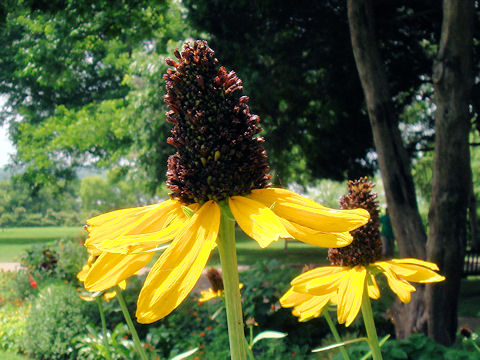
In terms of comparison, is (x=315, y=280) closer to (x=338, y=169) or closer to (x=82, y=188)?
(x=338, y=169)

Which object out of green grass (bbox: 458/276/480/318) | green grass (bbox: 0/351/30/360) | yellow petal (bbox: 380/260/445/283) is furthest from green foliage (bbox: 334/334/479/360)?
green grass (bbox: 0/351/30/360)

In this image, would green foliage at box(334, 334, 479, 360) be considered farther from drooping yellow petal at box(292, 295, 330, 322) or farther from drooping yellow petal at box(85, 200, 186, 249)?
drooping yellow petal at box(85, 200, 186, 249)

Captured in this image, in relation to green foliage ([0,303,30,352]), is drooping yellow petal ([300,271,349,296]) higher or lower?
higher

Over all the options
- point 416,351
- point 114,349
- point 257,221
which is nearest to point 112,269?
point 257,221

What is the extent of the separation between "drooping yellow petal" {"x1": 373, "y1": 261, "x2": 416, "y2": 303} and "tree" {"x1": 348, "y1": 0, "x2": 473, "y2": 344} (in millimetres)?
3698

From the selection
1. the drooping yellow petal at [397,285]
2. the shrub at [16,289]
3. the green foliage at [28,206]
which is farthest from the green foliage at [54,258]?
the green foliage at [28,206]

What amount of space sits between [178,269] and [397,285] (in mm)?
853

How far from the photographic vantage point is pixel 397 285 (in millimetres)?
1324

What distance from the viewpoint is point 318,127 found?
31.7 feet

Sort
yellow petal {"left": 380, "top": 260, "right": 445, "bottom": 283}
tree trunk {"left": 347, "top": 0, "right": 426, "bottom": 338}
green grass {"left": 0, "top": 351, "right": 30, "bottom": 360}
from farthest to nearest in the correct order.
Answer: green grass {"left": 0, "top": 351, "right": 30, "bottom": 360}
tree trunk {"left": 347, "top": 0, "right": 426, "bottom": 338}
yellow petal {"left": 380, "top": 260, "right": 445, "bottom": 283}

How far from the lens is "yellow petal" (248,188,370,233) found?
764 millimetres

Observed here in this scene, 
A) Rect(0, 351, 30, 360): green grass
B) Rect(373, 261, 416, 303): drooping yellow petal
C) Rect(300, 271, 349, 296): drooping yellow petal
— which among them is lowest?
Rect(0, 351, 30, 360): green grass

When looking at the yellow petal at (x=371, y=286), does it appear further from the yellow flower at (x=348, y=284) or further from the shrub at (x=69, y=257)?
the shrub at (x=69, y=257)

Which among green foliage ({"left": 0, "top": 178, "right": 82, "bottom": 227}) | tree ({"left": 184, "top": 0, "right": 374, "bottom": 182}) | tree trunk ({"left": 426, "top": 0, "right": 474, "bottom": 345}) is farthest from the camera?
green foliage ({"left": 0, "top": 178, "right": 82, "bottom": 227})
